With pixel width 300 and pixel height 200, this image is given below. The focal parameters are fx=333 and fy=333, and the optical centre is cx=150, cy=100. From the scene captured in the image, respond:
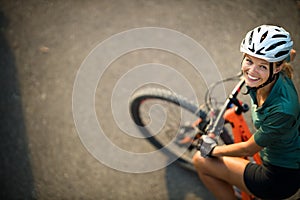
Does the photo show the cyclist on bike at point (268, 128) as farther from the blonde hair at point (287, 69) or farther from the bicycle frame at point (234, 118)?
the bicycle frame at point (234, 118)

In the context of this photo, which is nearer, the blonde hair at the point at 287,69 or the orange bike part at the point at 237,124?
the blonde hair at the point at 287,69

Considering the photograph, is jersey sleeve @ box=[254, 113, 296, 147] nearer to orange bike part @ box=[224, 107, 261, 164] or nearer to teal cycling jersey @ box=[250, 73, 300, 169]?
teal cycling jersey @ box=[250, 73, 300, 169]

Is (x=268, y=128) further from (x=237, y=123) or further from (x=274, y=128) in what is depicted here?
(x=237, y=123)

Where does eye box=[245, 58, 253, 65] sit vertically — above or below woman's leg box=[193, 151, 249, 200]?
above

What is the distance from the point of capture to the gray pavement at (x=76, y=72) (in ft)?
13.4

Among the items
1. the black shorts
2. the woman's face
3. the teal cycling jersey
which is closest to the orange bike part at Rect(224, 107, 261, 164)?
the black shorts

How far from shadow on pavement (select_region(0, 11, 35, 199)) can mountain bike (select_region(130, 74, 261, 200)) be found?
1528 millimetres

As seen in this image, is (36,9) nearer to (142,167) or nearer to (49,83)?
(49,83)

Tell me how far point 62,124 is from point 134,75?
4.02ft

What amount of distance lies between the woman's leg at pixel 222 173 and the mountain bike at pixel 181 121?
11.3 inches

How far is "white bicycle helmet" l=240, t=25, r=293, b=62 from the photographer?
2.43m

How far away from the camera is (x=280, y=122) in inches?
93.6

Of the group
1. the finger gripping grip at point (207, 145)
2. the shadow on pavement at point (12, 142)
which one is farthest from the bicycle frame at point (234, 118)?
the shadow on pavement at point (12, 142)

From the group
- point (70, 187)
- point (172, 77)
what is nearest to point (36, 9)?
point (172, 77)
